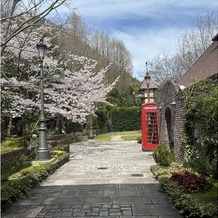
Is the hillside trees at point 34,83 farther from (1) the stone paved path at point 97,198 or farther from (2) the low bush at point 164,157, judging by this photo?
(2) the low bush at point 164,157

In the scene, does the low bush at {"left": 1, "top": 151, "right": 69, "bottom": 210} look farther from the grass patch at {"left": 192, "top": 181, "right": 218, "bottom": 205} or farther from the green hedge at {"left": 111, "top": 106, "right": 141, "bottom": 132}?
the green hedge at {"left": 111, "top": 106, "right": 141, "bottom": 132}

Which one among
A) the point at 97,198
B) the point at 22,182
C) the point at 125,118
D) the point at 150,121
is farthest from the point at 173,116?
the point at 125,118

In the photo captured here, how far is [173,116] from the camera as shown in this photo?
36.2 feet

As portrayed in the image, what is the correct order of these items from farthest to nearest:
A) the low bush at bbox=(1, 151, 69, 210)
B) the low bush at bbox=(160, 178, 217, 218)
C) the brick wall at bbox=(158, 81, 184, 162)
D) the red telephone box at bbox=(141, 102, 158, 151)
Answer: the red telephone box at bbox=(141, 102, 158, 151), the brick wall at bbox=(158, 81, 184, 162), the low bush at bbox=(1, 151, 69, 210), the low bush at bbox=(160, 178, 217, 218)

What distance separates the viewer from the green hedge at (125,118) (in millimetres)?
39156

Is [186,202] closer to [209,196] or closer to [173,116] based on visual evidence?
[209,196]

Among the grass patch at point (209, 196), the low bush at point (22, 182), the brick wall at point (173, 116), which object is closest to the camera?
the grass patch at point (209, 196)

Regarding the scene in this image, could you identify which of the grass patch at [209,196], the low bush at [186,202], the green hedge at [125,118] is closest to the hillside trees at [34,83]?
the low bush at [186,202]

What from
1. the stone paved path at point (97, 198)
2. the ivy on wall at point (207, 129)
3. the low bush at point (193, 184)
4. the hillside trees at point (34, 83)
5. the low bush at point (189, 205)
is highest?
the hillside trees at point (34, 83)

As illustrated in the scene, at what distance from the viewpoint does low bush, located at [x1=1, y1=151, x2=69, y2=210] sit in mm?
5845

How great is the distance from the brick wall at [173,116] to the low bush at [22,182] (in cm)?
444

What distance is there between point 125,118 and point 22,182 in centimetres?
3290

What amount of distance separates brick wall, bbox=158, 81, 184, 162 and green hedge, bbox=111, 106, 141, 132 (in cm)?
2491

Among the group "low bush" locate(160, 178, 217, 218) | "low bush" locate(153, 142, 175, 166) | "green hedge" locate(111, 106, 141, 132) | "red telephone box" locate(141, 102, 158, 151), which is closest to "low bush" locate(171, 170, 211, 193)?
"low bush" locate(160, 178, 217, 218)
